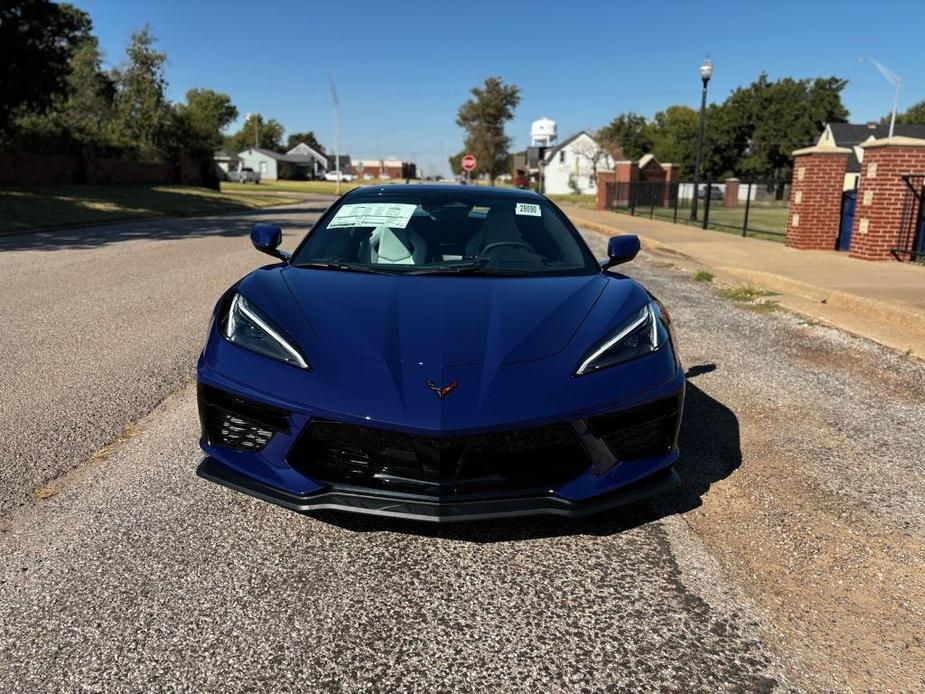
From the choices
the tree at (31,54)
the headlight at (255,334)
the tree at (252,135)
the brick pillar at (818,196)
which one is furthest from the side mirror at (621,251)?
the tree at (252,135)

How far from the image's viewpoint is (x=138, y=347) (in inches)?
229

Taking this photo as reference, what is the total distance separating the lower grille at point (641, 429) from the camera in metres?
2.61

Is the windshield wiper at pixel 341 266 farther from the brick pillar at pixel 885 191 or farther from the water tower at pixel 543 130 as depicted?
the water tower at pixel 543 130

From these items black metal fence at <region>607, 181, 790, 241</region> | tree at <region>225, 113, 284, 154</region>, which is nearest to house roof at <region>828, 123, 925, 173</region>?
black metal fence at <region>607, 181, 790, 241</region>

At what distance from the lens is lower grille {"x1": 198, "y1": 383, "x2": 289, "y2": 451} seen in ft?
8.55

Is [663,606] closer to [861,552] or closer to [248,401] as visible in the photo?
[861,552]

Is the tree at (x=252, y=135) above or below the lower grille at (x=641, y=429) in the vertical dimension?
above

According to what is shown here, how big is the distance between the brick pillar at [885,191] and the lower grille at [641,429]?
36.7ft

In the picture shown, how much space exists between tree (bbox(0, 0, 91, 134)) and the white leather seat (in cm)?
2652

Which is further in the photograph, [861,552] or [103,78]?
[103,78]

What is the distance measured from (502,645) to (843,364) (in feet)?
15.9

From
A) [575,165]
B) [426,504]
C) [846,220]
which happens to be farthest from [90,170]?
[575,165]

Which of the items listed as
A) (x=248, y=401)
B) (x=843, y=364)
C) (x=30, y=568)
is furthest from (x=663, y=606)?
(x=843, y=364)

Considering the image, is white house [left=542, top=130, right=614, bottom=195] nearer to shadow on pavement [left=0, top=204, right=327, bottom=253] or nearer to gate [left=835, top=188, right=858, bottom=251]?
shadow on pavement [left=0, top=204, right=327, bottom=253]
